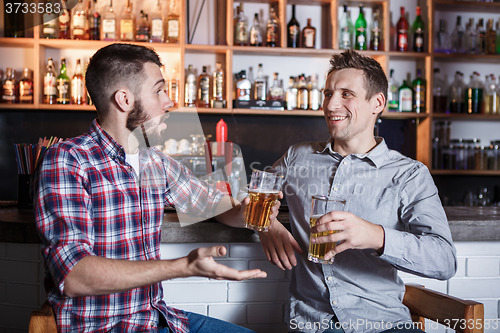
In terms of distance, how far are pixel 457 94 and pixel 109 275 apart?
11.5 ft

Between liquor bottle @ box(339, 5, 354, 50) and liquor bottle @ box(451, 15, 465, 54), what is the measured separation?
2.68 feet

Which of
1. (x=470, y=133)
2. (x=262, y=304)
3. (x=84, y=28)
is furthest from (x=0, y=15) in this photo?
(x=470, y=133)

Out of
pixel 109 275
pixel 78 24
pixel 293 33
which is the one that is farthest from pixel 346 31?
pixel 109 275

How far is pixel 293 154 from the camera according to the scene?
65.0 inches

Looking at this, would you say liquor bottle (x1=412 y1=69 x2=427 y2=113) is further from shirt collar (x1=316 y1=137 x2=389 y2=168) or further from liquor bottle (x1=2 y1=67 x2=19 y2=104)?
liquor bottle (x1=2 y1=67 x2=19 y2=104)

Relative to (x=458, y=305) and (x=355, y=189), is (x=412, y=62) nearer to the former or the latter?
(x=355, y=189)

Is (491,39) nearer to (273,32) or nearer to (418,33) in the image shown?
(418,33)

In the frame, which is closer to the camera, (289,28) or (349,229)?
(349,229)

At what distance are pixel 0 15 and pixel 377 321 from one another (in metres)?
3.21

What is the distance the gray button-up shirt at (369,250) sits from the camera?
129 cm

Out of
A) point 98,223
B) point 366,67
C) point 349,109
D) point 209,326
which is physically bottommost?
point 209,326

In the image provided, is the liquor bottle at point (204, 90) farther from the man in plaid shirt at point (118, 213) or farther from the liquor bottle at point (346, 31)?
the man in plaid shirt at point (118, 213)

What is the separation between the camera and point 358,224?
1176 millimetres

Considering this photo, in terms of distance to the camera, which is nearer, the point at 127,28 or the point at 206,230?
the point at 206,230
